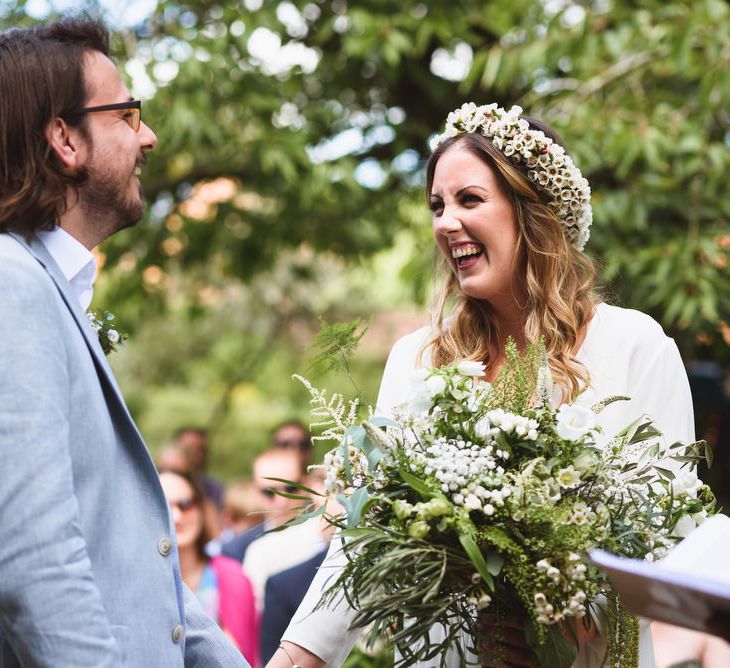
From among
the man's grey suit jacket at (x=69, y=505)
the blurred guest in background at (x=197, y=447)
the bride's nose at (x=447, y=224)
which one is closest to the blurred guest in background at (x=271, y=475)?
the blurred guest in background at (x=197, y=447)

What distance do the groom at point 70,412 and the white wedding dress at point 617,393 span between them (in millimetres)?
398

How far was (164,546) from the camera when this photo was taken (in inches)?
87.5

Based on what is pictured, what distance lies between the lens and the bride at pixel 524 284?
9.90 ft

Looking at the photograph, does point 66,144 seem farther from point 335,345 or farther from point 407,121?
point 407,121

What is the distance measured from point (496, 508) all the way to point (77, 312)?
3.41 ft

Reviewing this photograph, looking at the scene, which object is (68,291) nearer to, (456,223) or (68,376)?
(68,376)

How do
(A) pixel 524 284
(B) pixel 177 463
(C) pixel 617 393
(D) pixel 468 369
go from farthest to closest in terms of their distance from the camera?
(B) pixel 177 463 < (A) pixel 524 284 < (C) pixel 617 393 < (D) pixel 468 369

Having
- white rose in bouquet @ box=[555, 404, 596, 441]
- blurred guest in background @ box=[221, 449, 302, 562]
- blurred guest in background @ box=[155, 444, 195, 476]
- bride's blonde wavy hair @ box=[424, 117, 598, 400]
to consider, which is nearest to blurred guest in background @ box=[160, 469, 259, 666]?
blurred guest in background @ box=[155, 444, 195, 476]

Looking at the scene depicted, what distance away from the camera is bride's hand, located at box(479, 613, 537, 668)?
2.50 meters

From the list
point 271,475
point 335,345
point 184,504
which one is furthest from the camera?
point 271,475

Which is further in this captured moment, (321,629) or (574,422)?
(321,629)

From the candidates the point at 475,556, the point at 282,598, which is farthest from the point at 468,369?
the point at 282,598

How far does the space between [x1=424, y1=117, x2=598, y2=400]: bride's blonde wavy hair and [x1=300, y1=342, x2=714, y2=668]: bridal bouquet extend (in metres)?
0.59

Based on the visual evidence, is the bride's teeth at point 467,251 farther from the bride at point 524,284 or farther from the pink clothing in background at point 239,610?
the pink clothing in background at point 239,610
